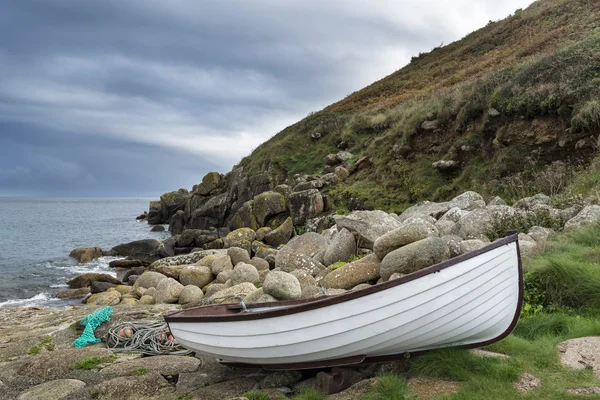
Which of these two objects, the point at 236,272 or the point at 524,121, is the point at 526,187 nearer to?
the point at 524,121

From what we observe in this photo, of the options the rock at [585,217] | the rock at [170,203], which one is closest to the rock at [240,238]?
the rock at [585,217]

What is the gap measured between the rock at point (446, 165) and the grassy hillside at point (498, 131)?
19 centimetres

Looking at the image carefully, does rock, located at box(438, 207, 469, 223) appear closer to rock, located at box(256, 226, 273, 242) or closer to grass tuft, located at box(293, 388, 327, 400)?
grass tuft, located at box(293, 388, 327, 400)

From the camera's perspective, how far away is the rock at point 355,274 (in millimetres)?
9023

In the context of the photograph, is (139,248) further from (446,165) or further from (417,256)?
(417,256)

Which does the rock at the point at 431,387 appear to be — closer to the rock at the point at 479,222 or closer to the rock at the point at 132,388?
the rock at the point at 132,388

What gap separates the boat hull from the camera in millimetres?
4613

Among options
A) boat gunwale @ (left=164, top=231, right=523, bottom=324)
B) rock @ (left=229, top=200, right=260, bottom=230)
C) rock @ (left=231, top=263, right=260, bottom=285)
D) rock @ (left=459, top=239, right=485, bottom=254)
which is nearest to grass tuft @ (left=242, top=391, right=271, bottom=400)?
boat gunwale @ (left=164, top=231, right=523, bottom=324)

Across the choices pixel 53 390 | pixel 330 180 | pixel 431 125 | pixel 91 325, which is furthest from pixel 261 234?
pixel 53 390

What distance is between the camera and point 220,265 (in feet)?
48.9

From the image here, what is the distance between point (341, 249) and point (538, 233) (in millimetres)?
4812

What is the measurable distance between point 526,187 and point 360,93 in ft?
107

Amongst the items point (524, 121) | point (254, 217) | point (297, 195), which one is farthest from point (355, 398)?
point (254, 217)

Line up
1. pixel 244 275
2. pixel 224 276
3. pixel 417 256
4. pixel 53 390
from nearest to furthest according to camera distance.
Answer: pixel 53 390
pixel 417 256
pixel 244 275
pixel 224 276
